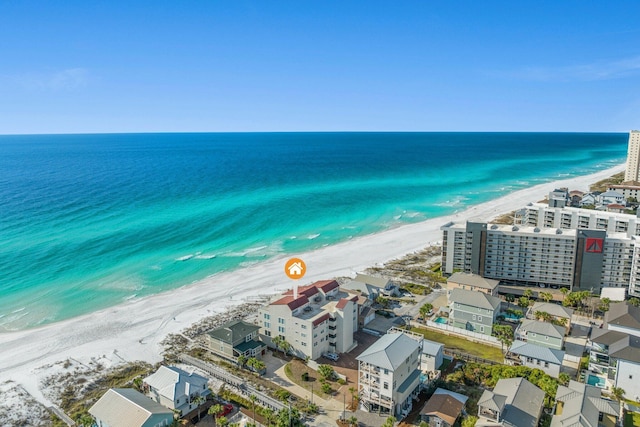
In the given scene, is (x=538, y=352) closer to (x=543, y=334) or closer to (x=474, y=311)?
(x=543, y=334)

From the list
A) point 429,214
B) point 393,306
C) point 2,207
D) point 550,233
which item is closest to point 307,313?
point 393,306

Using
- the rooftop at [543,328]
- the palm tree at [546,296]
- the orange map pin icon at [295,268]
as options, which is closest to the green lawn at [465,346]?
the rooftop at [543,328]

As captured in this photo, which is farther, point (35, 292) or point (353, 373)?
point (35, 292)

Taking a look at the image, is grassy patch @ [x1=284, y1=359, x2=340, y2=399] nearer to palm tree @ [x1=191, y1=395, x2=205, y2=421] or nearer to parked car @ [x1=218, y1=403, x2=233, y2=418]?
parked car @ [x1=218, y1=403, x2=233, y2=418]

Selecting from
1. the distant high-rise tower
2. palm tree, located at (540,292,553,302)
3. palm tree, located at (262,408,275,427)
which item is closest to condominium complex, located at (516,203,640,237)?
palm tree, located at (540,292,553,302)

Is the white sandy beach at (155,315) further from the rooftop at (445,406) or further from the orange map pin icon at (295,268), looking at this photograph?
the rooftop at (445,406)

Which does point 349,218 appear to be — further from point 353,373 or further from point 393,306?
point 353,373
